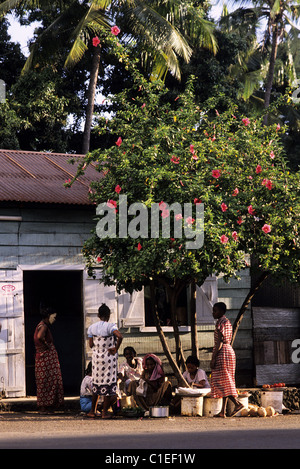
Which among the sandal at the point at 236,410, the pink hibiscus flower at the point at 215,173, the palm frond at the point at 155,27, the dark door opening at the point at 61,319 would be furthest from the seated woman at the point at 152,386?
the palm frond at the point at 155,27

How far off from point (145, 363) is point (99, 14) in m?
11.4

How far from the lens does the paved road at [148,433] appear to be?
7.70 meters

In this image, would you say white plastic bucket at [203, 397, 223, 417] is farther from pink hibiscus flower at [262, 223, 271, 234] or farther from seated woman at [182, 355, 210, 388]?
pink hibiscus flower at [262, 223, 271, 234]

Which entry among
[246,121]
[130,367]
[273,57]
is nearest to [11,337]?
[130,367]

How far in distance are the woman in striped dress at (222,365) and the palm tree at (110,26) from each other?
10.4m

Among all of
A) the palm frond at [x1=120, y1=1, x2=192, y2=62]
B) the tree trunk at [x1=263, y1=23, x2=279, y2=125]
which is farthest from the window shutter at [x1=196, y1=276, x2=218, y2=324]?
the tree trunk at [x1=263, y1=23, x2=279, y2=125]

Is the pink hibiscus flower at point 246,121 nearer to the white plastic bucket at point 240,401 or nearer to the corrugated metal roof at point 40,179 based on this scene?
the corrugated metal roof at point 40,179

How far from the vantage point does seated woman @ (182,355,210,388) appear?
11582mm

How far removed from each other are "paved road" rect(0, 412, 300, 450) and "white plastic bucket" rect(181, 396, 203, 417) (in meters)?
0.27

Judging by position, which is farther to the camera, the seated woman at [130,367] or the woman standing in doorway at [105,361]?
the seated woman at [130,367]

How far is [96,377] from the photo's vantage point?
440 inches

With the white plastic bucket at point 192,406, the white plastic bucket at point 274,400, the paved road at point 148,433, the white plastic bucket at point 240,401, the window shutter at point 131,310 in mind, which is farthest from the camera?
the window shutter at point 131,310

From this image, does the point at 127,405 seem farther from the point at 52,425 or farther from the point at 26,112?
the point at 26,112
